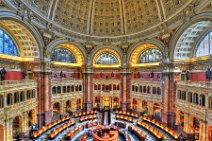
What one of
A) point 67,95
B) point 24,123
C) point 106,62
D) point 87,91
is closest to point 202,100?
point 106,62

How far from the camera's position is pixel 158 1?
2442 cm

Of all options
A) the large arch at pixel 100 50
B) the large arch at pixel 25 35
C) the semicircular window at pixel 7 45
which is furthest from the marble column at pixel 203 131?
the semicircular window at pixel 7 45

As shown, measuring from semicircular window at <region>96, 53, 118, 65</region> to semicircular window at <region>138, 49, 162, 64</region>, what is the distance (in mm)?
6646

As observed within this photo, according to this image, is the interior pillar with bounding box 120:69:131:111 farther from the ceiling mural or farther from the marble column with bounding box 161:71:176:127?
the marble column with bounding box 161:71:176:127

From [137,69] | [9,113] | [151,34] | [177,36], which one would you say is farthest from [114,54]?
[9,113]

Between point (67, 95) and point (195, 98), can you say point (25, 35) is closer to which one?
point (67, 95)

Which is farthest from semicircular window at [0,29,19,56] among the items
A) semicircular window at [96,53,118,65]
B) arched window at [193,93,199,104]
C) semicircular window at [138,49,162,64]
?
arched window at [193,93,199,104]

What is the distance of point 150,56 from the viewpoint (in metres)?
30.5

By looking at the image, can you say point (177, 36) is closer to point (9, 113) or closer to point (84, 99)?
point (84, 99)

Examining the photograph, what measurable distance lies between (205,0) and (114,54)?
70.1ft

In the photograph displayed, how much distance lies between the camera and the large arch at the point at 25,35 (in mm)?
19156

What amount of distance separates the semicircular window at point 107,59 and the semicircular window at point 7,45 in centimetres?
1853

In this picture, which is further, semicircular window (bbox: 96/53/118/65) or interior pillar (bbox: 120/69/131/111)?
semicircular window (bbox: 96/53/118/65)

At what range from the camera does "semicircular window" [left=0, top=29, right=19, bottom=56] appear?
808 inches
